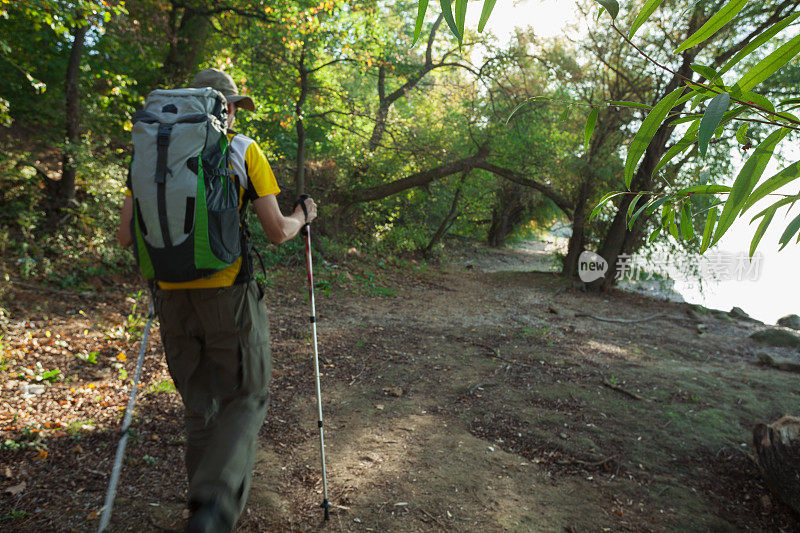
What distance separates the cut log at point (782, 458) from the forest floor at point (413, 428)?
14 cm

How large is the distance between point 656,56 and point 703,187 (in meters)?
10.5

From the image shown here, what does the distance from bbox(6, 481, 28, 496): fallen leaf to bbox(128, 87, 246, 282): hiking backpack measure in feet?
5.14

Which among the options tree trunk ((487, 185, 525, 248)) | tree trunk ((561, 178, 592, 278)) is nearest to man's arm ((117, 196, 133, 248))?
tree trunk ((561, 178, 592, 278))

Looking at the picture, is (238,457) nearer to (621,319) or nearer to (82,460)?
(82,460)

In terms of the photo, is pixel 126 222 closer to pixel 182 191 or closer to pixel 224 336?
pixel 182 191

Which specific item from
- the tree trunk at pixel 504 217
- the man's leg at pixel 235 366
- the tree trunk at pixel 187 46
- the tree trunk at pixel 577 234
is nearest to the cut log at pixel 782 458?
the man's leg at pixel 235 366

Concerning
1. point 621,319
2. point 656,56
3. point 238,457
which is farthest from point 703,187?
point 656,56

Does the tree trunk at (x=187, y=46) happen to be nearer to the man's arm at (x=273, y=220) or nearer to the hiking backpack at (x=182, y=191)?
the hiking backpack at (x=182, y=191)

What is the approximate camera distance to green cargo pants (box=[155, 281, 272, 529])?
2.21 metres

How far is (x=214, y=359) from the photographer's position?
226 cm

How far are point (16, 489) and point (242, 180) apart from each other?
83.5 inches

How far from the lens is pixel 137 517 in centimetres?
254

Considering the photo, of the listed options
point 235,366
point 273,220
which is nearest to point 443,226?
point 273,220

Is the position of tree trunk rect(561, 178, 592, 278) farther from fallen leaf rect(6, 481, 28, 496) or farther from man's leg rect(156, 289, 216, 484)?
fallen leaf rect(6, 481, 28, 496)
